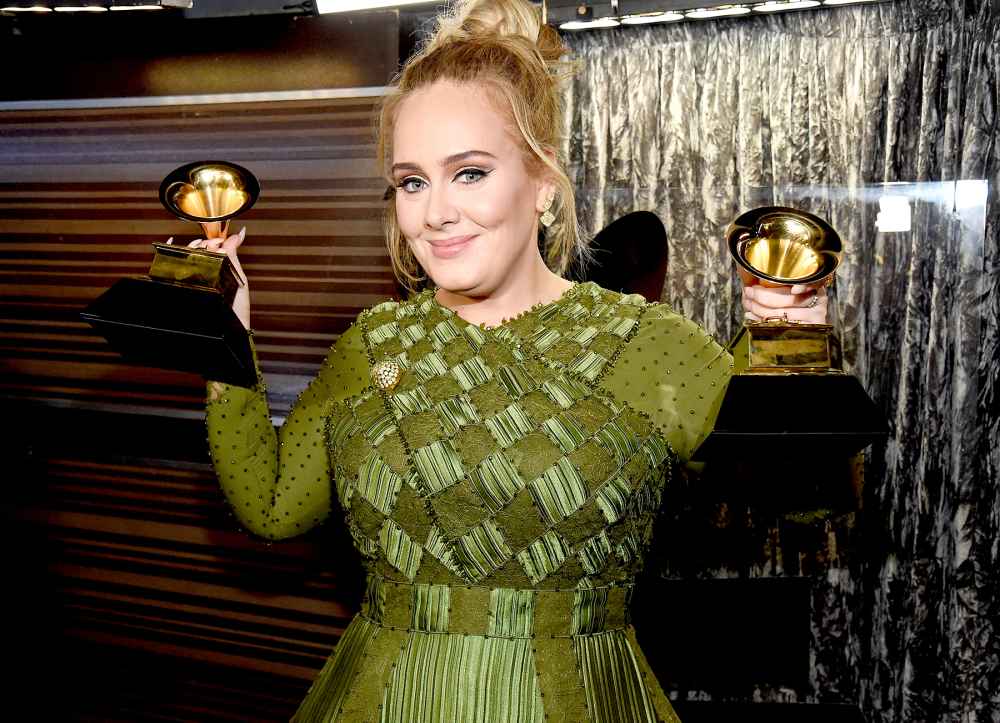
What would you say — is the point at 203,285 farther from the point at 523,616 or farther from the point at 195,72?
the point at 195,72

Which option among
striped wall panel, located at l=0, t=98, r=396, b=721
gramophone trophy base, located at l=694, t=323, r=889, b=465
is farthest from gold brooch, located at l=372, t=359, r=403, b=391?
striped wall panel, located at l=0, t=98, r=396, b=721

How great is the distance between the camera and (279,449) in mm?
1804

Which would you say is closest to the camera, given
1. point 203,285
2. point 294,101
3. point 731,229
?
point 731,229

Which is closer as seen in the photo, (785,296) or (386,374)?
(785,296)

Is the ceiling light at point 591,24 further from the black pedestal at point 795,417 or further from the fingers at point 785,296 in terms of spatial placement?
the black pedestal at point 795,417

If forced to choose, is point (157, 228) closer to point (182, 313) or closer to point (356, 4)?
point (356, 4)

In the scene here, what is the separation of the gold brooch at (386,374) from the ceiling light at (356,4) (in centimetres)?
127

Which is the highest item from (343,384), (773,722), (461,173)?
(461,173)

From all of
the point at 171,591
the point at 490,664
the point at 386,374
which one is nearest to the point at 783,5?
the point at 386,374

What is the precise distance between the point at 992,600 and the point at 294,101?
242 cm

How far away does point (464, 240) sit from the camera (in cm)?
160

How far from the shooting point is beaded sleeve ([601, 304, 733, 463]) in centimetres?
166

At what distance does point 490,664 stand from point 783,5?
6.04 feet

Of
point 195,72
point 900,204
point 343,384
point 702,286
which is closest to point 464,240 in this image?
point 343,384
